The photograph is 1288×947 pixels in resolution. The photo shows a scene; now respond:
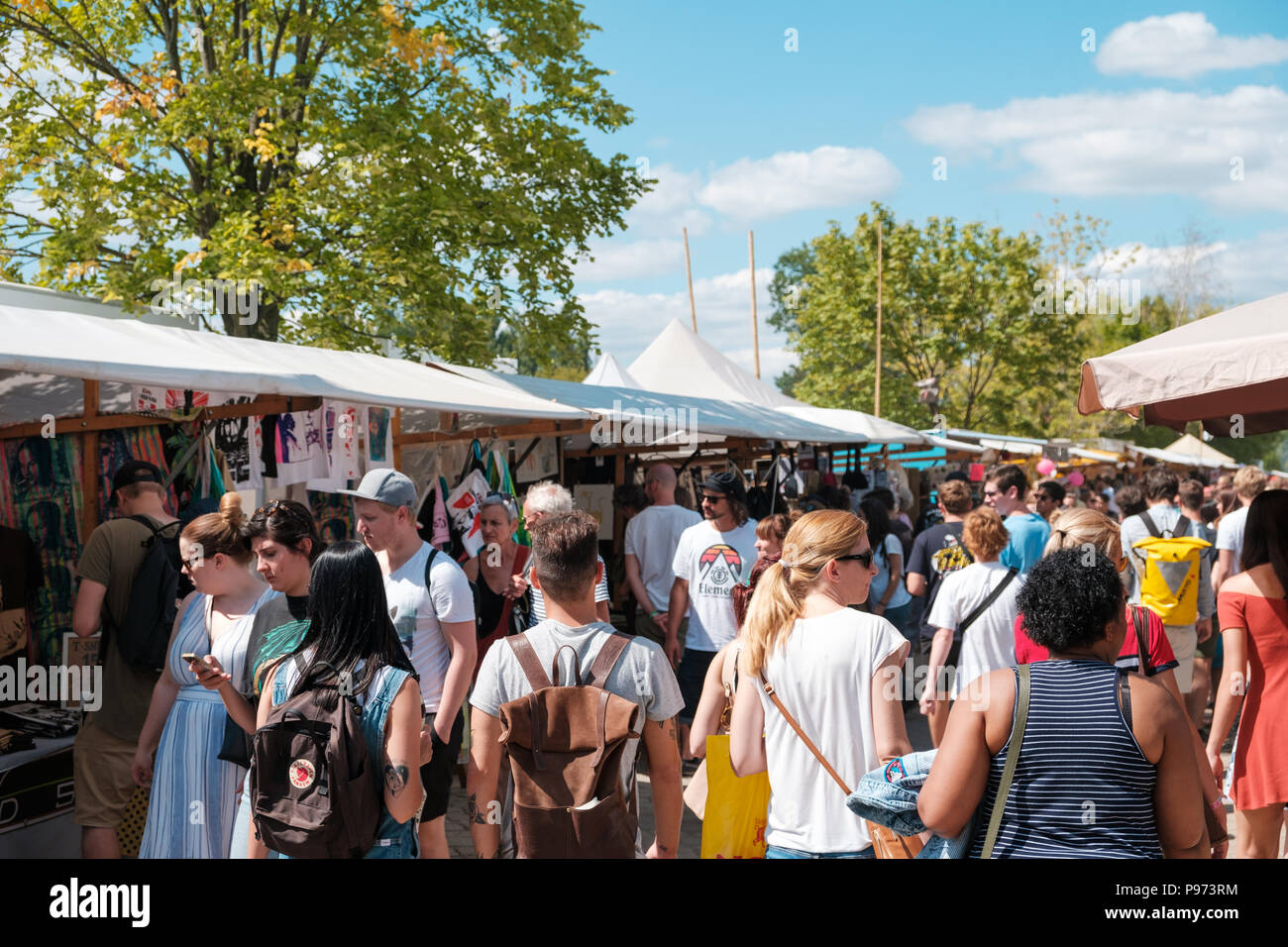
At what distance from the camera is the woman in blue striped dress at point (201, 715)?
3.77 metres

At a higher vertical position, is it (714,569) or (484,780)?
(714,569)

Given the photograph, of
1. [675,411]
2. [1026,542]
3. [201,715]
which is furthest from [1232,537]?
[201,715]

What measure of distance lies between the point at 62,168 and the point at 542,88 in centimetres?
584

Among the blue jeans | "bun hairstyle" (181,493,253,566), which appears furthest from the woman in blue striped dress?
the blue jeans

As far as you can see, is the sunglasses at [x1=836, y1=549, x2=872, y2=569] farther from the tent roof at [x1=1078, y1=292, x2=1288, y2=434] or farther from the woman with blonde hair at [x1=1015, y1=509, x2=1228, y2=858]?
the tent roof at [x1=1078, y1=292, x2=1288, y2=434]

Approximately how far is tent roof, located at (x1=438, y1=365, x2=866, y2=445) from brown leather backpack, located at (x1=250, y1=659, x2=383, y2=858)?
5.07 m

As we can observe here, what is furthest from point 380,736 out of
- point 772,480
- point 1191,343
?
point 772,480

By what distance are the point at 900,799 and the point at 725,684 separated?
888mm

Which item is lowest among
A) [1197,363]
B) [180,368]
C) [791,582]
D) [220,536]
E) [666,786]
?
[666,786]

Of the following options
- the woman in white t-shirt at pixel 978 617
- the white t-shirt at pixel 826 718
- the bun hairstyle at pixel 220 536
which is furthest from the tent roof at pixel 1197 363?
the bun hairstyle at pixel 220 536

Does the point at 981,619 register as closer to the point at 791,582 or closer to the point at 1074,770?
the point at 791,582

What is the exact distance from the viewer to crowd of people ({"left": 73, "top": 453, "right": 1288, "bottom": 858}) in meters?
2.39

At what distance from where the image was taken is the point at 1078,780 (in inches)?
92.3

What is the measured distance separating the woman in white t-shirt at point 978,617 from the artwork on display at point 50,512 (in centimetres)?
436
